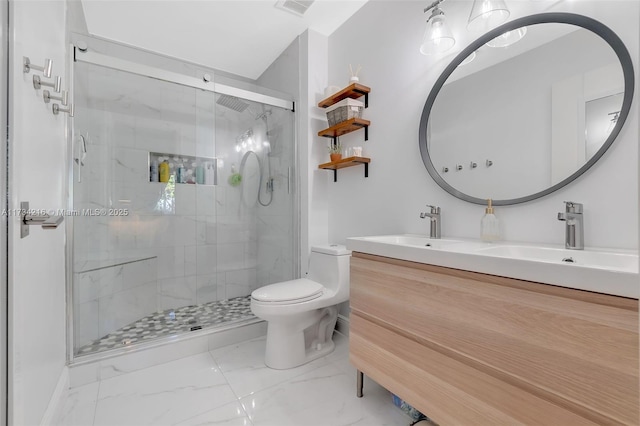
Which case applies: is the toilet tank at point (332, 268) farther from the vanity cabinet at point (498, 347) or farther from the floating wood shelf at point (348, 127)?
the floating wood shelf at point (348, 127)

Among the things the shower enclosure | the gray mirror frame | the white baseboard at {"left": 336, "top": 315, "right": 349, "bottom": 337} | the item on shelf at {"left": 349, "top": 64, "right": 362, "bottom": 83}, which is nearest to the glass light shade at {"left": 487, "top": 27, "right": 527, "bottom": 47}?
the gray mirror frame

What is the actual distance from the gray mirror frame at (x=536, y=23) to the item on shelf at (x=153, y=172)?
6.65 ft

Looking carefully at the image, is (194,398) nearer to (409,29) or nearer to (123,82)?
(123,82)

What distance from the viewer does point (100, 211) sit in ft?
6.43

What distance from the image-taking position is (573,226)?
1040 mm

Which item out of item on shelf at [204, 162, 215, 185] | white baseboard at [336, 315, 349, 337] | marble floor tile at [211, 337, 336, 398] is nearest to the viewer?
marble floor tile at [211, 337, 336, 398]

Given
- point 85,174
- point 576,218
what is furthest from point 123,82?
point 576,218

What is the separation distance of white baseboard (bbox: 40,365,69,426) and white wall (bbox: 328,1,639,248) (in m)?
1.79

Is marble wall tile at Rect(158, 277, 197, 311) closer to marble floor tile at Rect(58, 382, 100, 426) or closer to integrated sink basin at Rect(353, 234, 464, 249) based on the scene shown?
marble floor tile at Rect(58, 382, 100, 426)

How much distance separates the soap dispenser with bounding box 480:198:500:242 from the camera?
1273 millimetres

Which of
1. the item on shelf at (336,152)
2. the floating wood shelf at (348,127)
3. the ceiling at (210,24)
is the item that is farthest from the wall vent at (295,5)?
the item on shelf at (336,152)

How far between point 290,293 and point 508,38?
5.56 feet

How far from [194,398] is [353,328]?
0.89 metres

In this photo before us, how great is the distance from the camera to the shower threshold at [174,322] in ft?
5.79
